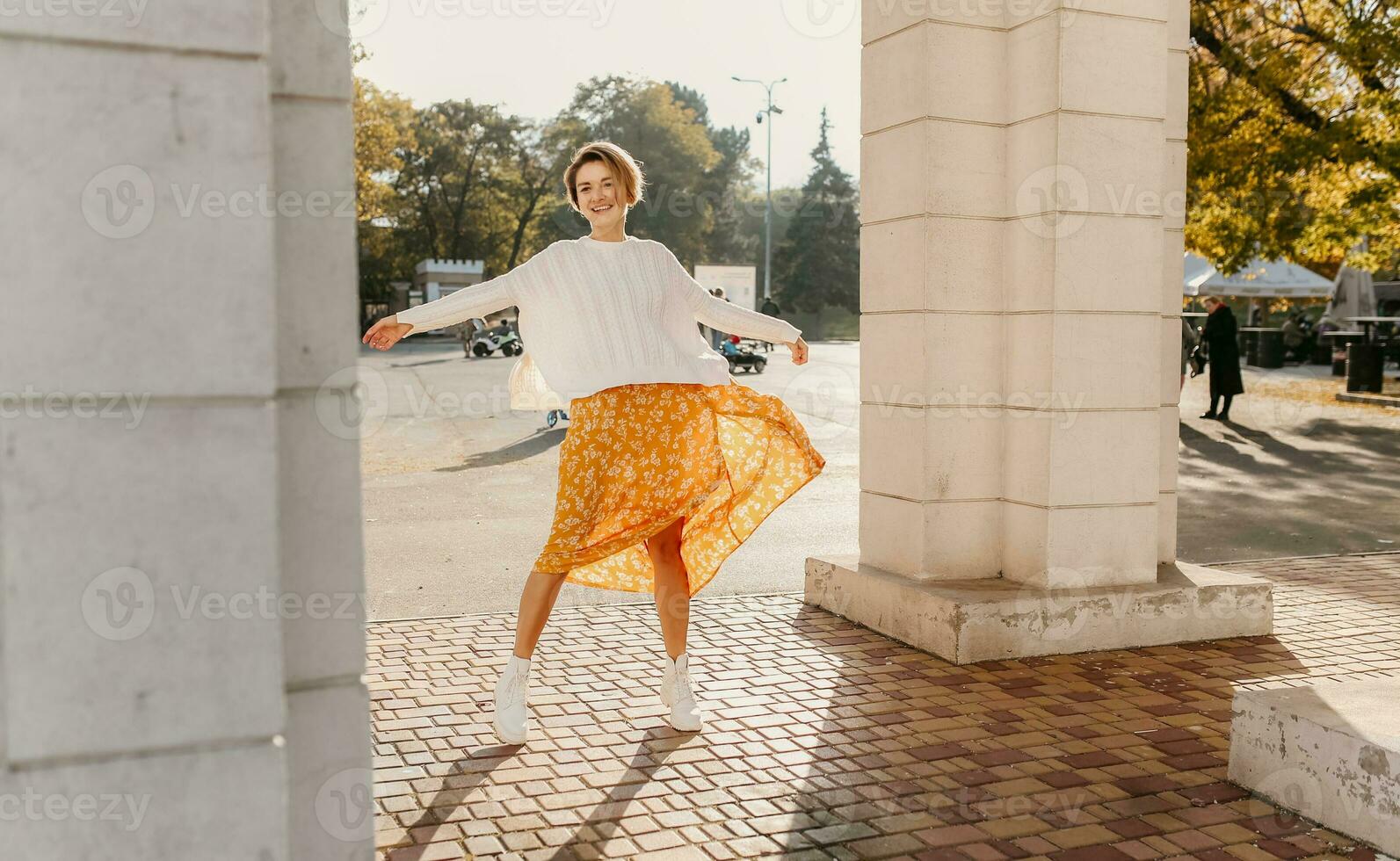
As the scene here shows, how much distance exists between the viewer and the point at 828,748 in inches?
175

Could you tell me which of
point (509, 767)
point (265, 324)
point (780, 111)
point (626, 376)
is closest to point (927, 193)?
point (626, 376)

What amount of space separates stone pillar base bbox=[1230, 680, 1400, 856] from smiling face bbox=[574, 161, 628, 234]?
106 inches

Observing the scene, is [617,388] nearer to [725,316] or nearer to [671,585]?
[725,316]

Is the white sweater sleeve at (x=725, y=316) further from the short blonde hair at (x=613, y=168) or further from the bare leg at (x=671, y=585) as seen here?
the bare leg at (x=671, y=585)

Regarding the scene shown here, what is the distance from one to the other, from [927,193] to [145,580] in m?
4.47

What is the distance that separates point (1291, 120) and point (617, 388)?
57.6 ft

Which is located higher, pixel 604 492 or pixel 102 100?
pixel 102 100

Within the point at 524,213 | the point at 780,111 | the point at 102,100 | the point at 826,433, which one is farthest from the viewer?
the point at 524,213

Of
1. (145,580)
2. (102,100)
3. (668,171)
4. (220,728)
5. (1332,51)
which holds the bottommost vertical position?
(220,728)

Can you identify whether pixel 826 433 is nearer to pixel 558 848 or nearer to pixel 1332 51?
pixel 1332 51

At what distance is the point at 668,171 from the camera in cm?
7506

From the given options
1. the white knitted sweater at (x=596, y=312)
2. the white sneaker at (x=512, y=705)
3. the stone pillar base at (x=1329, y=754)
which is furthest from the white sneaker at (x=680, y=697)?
the stone pillar base at (x=1329, y=754)

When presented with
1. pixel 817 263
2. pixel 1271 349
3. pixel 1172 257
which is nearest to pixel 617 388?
pixel 1172 257

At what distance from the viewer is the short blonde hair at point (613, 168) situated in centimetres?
455
